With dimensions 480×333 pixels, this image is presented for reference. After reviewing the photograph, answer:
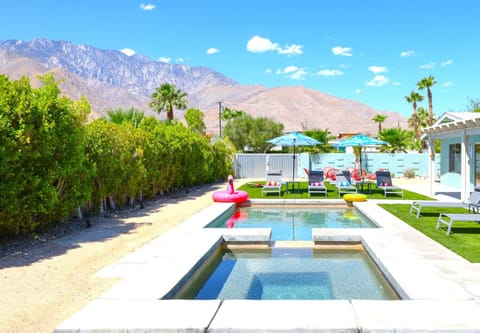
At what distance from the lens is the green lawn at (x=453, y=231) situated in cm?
649

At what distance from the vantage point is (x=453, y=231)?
8070 mm

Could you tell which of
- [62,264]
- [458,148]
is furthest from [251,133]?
[62,264]

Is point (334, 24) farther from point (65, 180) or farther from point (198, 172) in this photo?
point (65, 180)

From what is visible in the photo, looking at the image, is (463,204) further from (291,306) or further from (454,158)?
(454,158)

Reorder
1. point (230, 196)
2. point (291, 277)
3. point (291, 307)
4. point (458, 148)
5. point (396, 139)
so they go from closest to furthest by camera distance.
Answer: point (291, 307) < point (291, 277) < point (230, 196) < point (458, 148) < point (396, 139)

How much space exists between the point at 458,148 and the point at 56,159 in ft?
57.1

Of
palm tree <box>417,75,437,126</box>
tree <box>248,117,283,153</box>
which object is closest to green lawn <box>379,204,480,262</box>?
tree <box>248,117,283,153</box>

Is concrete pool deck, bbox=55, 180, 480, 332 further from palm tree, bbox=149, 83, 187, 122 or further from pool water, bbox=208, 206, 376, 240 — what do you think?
palm tree, bbox=149, 83, 187, 122

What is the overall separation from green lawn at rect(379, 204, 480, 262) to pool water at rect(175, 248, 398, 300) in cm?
154

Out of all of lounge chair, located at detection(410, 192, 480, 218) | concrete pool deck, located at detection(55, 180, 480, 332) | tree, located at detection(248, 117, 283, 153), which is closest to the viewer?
concrete pool deck, located at detection(55, 180, 480, 332)

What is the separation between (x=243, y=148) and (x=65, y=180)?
3689 centimetres

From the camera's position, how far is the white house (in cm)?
1205

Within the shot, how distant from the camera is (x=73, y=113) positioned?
853 cm

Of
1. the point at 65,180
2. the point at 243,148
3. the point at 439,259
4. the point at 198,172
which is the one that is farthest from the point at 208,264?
the point at 243,148
